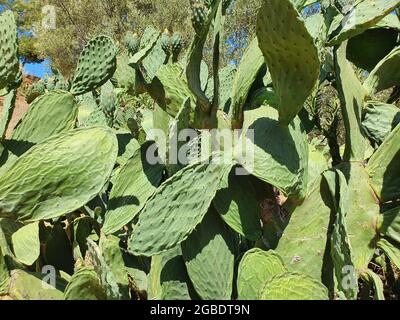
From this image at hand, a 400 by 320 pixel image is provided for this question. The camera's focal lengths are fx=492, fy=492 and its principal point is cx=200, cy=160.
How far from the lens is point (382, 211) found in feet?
3.70

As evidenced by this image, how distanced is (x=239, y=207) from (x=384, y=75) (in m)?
0.56

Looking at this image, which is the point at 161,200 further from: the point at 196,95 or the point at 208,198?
the point at 196,95

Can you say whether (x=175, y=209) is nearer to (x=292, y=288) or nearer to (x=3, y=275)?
(x=292, y=288)

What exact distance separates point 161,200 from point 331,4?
2.25ft

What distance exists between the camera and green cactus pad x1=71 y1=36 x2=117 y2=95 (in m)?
1.27

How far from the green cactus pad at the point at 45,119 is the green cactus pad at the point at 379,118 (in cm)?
77

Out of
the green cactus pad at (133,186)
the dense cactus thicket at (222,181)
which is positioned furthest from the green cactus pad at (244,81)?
the green cactus pad at (133,186)

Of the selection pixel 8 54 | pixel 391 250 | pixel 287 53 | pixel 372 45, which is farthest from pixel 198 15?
pixel 372 45

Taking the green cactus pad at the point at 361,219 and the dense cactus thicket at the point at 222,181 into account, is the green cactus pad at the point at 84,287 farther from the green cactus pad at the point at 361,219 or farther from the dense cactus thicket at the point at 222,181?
the green cactus pad at the point at 361,219

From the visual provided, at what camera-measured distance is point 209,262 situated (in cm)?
102

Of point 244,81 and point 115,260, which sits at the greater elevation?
point 244,81

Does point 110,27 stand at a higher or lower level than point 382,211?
higher

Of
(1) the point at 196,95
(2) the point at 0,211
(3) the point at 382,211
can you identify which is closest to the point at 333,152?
(3) the point at 382,211
